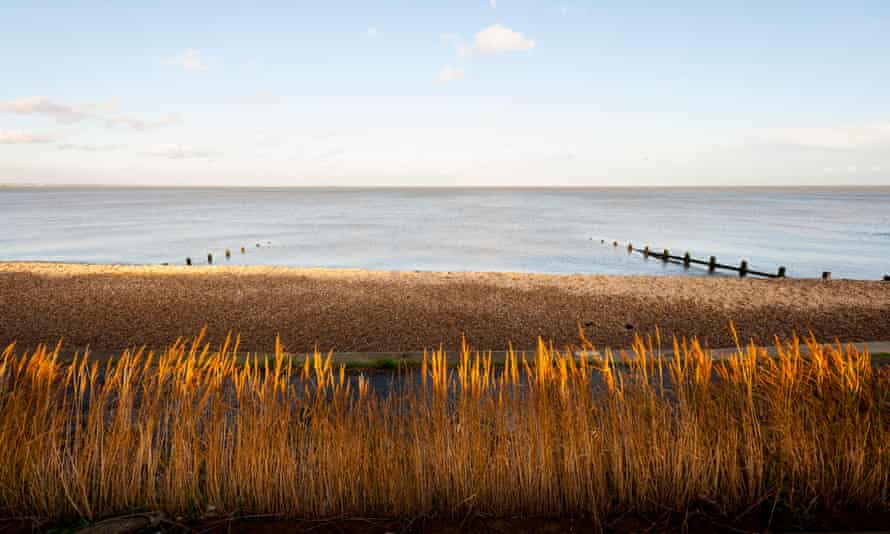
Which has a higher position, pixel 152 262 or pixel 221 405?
pixel 221 405

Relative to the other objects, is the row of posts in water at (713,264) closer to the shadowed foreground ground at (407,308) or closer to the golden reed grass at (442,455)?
the shadowed foreground ground at (407,308)

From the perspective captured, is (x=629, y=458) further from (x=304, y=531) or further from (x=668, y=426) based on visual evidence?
(x=304, y=531)

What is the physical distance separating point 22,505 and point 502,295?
9950mm

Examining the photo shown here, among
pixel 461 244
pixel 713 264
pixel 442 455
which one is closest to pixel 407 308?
pixel 442 455

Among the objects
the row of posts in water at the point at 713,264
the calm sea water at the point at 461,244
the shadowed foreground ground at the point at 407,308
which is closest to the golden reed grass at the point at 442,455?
the shadowed foreground ground at the point at 407,308

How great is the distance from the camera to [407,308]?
1055 centimetres

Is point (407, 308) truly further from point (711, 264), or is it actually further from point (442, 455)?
point (711, 264)

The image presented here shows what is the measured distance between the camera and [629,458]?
288cm

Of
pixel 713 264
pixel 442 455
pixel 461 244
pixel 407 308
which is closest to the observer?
pixel 442 455

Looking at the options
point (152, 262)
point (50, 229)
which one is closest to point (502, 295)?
point (152, 262)

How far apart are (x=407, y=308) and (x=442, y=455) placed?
7767mm

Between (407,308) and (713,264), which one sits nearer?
(407,308)

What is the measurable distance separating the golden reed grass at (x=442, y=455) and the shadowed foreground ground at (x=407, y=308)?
4872 millimetres

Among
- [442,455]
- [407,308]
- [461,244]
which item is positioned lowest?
[461,244]
